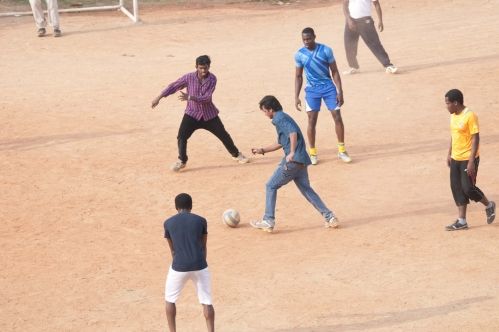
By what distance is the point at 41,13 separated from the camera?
2536 centimetres

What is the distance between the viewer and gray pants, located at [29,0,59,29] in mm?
25188

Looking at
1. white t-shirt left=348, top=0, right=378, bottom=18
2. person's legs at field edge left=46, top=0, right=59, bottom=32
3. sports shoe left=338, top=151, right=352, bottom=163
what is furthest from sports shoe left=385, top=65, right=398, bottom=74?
person's legs at field edge left=46, top=0, right=59, bottom=32

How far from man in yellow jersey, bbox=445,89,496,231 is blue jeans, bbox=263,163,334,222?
5.18 ft

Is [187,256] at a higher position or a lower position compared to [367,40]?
higher

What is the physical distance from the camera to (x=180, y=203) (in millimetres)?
10281

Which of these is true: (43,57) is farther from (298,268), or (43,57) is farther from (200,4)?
(298,268)

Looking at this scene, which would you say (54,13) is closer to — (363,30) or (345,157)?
(363,30)

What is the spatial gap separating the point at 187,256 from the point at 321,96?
661 centimetres

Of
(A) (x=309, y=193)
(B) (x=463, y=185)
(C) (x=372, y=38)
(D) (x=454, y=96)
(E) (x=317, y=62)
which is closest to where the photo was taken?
(D) (x=454, y=96)

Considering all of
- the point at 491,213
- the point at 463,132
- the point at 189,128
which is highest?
the point at 463,132

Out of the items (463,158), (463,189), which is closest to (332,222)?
(463,189)

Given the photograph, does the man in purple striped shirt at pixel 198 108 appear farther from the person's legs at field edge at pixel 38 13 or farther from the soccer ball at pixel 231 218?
the person's legs at field edge at pixel 38 13

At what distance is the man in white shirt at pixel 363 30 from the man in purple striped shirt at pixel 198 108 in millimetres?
5732

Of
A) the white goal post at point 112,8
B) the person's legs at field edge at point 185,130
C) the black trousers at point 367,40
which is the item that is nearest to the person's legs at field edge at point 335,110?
the person's legs at field edge at point 185,130
